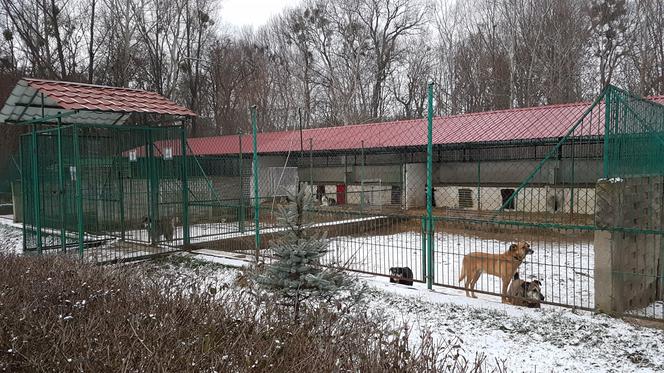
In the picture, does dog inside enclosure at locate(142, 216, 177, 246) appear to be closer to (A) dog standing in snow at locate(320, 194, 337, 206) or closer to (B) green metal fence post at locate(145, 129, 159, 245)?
(B) green metal fence post at locate(145, 129, 159, 245)

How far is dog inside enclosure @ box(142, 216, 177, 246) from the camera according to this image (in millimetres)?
9859

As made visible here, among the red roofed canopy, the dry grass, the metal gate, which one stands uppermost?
the red roofed canopy

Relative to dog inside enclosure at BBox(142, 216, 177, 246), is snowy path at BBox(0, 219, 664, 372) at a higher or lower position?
lower

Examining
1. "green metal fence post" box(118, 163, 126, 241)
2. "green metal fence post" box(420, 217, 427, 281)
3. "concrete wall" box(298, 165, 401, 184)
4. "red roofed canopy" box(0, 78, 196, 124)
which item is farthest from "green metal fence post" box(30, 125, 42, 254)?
"concrete wall" box(298, 165, 401, 184)

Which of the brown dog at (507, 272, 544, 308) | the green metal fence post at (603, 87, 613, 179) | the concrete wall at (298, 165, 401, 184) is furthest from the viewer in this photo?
the concrete wall at (298, 165, 401, 184)

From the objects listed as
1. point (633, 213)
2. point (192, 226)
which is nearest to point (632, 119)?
point (633, 213)

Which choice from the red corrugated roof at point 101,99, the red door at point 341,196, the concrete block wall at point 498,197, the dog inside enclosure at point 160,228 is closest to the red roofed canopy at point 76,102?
the red corrugated roof at point 101,99

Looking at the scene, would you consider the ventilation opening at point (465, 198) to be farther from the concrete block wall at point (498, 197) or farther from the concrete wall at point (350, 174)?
the concrete wall at point (350, 174)

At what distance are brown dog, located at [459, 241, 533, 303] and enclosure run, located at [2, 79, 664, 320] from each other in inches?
12.8

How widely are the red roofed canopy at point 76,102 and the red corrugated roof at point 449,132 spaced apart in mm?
11067

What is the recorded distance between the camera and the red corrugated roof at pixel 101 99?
324 inches

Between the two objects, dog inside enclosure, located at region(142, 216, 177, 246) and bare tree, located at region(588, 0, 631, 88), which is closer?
dog inside enclosure, located at region(142, 216, 177, 246)

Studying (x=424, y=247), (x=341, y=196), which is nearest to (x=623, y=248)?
(x=424, y=247)

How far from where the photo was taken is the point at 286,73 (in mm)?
A: 41094
